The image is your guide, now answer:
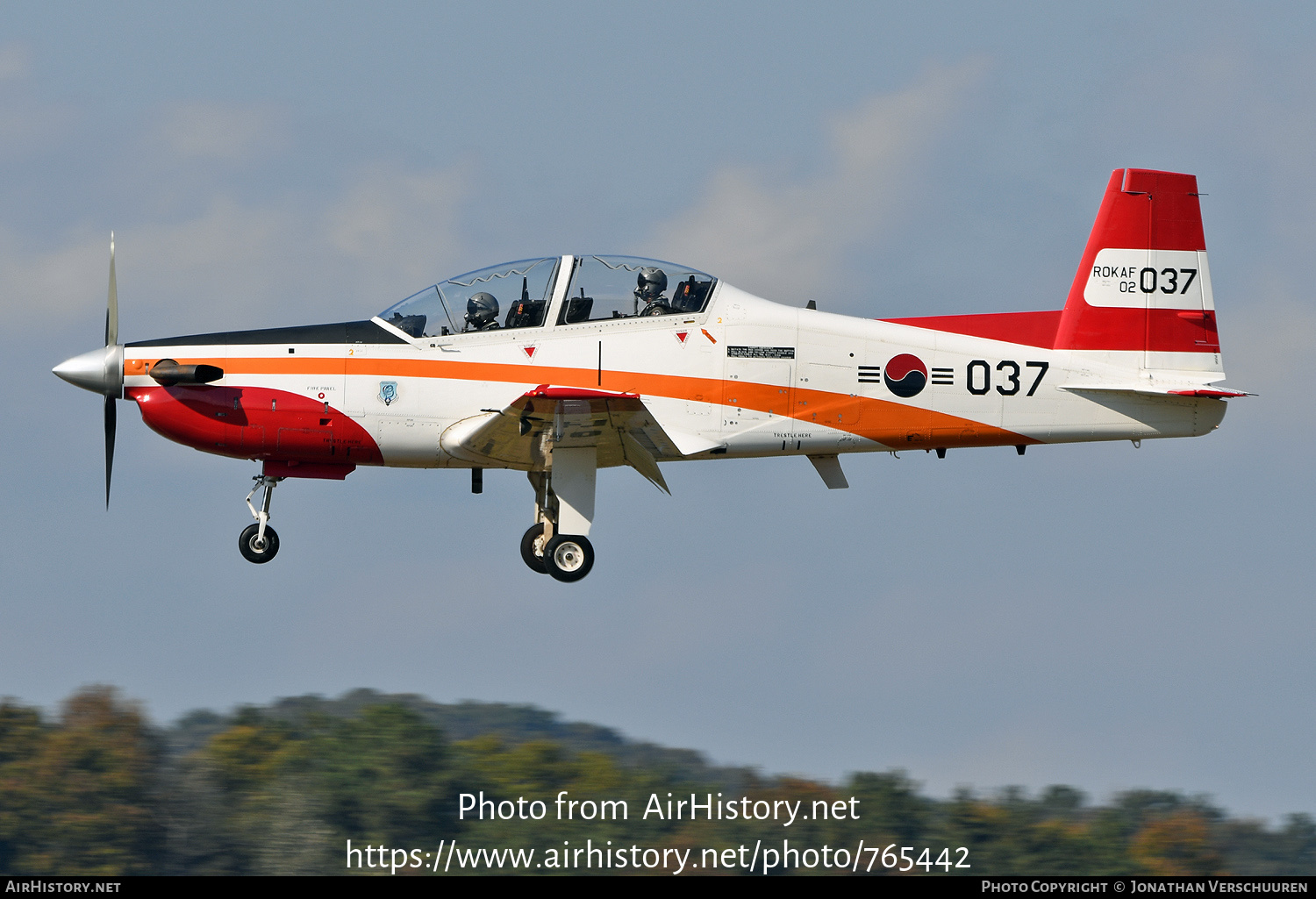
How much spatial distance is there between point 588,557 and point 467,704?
904 inches

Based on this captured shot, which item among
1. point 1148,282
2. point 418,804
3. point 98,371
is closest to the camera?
point 98,371

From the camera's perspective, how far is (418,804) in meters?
27.6

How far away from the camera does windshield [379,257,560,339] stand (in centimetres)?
1293

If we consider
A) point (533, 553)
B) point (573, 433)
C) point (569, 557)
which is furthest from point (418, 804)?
point (573, 433)

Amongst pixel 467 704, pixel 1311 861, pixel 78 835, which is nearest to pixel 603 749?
pixel 467 704

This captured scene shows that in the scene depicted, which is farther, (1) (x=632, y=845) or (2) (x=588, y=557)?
(1) (x=632, y=845)

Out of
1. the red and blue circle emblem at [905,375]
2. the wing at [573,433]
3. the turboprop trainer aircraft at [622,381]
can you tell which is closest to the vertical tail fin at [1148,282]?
the turboprop trainer aircraft at [622,381]

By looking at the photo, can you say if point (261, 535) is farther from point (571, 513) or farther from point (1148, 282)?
point (1148, 282)

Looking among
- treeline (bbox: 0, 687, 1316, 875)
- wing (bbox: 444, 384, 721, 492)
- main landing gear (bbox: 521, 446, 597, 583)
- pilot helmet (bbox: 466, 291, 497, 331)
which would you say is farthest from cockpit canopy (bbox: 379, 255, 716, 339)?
treeline (bbox: 0, 687, 1316, 875)

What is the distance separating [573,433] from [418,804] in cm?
1699

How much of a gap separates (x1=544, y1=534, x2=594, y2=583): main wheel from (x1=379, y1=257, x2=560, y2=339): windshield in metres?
2.01

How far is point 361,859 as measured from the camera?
24156 millimetres

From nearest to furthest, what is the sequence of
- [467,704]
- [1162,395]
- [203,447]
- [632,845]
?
[203,447], [1162,395], [632,845], [467,704]

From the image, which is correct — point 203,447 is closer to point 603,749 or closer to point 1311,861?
point 603,749
